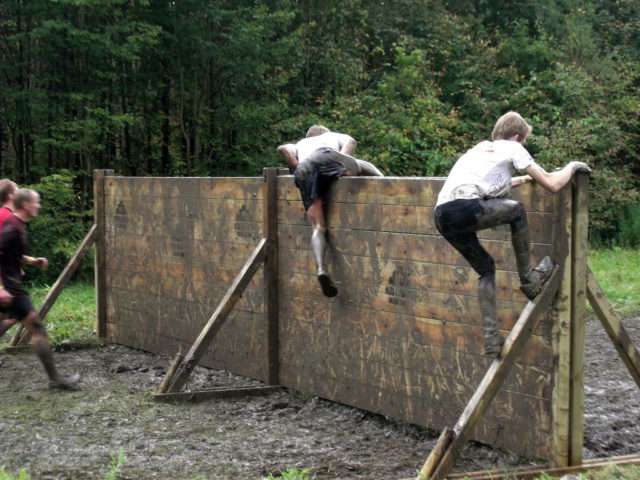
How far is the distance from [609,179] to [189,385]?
14.8m

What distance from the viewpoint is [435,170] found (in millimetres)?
19984

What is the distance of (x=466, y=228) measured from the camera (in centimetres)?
573

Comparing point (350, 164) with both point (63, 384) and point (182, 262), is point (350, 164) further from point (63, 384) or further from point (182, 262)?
point (63, 384)

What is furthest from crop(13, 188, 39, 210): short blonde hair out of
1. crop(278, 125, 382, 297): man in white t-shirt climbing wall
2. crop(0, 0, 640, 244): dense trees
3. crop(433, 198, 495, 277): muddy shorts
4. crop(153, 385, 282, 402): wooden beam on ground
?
crop(0, 0, 640, 244): dense trees

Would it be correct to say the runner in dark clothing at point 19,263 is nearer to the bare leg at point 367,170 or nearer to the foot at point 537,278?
the bare leg at point 367,170

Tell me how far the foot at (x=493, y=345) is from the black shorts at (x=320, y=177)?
2.41 meters

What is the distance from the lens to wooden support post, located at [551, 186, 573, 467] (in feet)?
18.3

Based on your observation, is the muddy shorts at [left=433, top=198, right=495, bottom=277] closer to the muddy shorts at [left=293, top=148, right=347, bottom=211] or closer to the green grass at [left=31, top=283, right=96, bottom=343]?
the muddy shorts at [left=293, top=148, right=347, bottom=211]

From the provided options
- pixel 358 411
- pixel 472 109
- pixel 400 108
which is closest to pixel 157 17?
pixel 400 108

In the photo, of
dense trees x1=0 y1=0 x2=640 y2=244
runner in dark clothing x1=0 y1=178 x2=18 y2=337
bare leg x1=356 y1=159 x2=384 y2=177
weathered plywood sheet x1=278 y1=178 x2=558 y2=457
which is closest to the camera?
weathered plywood sheet x1=278 y1=178 x2=558 y2=457

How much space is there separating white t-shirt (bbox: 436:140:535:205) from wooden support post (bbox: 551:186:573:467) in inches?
13.7

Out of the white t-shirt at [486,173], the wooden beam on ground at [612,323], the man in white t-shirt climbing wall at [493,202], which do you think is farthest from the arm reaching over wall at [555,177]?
the wooden beam on ground at [612,323]

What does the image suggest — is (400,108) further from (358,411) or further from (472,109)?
(358,411)

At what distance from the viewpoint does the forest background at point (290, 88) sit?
17.2 m
